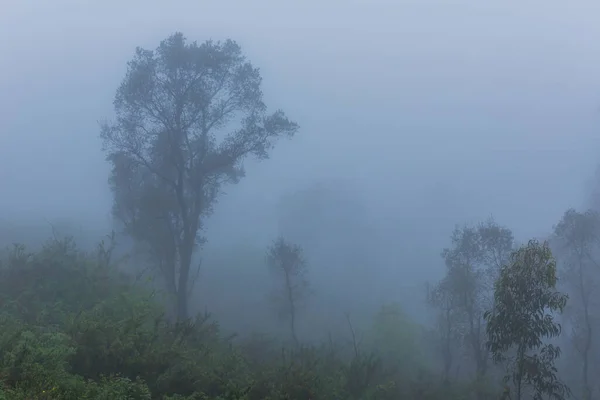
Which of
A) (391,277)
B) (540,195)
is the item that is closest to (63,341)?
(391,277)

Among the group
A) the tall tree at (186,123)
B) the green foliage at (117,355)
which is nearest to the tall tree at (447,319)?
the green foliage at (117,355)

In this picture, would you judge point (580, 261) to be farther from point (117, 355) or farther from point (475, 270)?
point (117, 355)

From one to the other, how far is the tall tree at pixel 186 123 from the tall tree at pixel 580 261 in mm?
20859

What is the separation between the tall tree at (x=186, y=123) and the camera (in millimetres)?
29297

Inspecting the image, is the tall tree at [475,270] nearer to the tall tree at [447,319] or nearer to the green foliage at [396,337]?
the tall tree at [447,319]

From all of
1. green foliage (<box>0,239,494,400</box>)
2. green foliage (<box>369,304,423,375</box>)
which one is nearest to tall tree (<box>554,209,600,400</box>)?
green foliage (<box>369,304,423,375</box>)

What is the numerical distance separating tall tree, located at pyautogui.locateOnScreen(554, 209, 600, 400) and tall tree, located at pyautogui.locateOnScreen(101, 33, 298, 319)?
2086 cm

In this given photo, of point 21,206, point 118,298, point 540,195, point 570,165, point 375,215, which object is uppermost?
point 570,165

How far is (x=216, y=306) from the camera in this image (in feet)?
158

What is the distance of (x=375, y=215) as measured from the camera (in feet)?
329

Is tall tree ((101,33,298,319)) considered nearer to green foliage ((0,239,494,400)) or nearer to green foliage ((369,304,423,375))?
green foliage ((0,239,494,400))

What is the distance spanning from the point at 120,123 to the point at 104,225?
41281 millimetres

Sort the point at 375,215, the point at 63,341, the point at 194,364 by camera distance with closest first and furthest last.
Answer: the point at 63,341 → the point at 194,364 → the point at 375,215

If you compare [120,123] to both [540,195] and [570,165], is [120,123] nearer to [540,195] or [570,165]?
[540,195]
